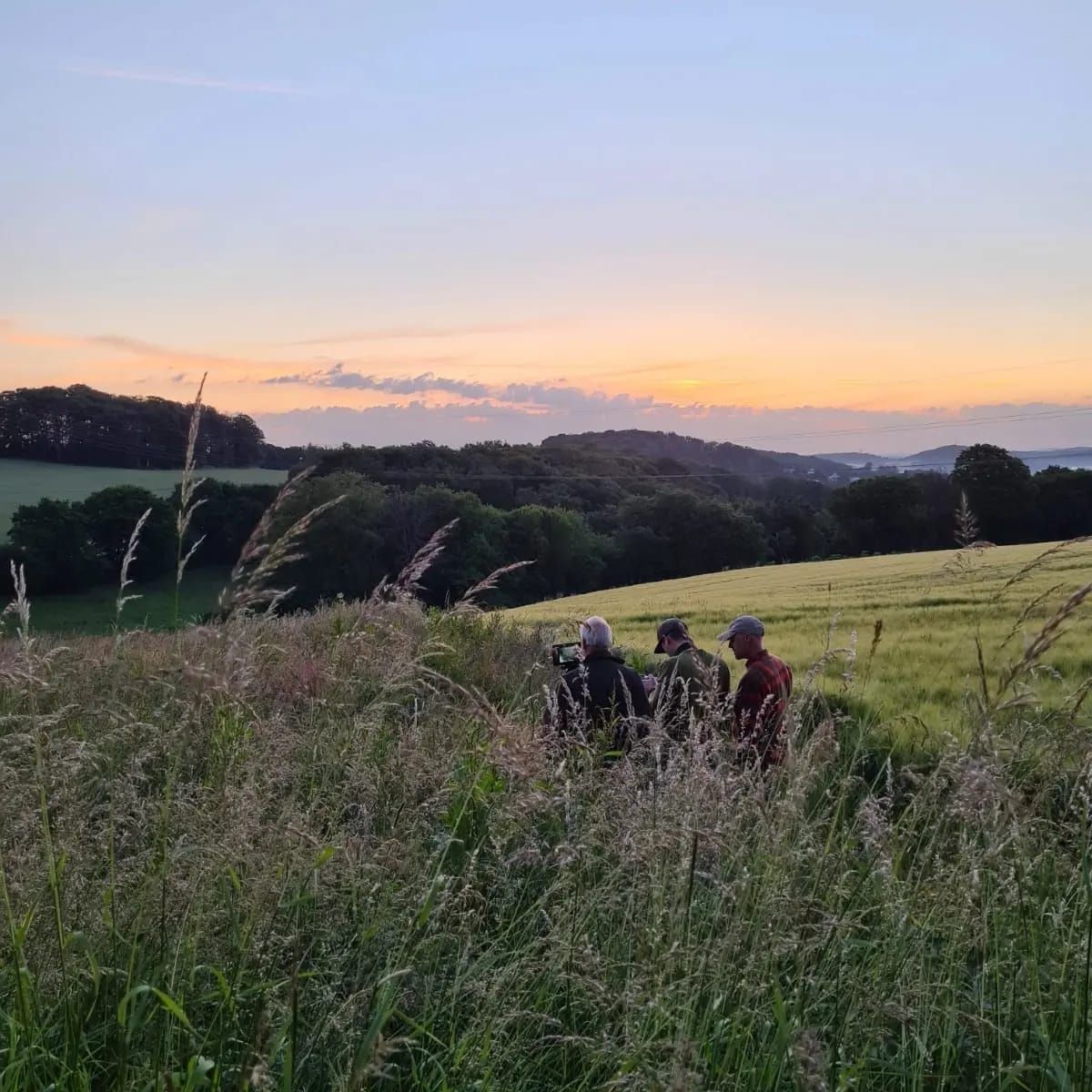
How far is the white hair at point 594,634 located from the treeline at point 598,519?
31.7 m

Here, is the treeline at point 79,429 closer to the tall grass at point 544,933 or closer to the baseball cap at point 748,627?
the baseball cap at point 748,627

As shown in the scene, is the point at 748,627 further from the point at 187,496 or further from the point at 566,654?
the point at 187,496

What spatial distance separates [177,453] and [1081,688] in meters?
2.49

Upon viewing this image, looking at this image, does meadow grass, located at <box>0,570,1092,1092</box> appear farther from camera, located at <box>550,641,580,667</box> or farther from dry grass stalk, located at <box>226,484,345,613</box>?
camera, located at <box>550,641,580,667</box>

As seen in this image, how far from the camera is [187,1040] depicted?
231 centimetres

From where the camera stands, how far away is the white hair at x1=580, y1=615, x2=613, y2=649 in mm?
6613

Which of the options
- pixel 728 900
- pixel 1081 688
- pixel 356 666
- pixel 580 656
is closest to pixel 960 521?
pixel 1081 688

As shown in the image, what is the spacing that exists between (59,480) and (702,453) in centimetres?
5661

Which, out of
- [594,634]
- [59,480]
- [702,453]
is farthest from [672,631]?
[702,453]

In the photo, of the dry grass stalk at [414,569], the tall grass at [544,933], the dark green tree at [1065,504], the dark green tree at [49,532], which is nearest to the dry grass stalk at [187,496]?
the tall grass at [544,933]

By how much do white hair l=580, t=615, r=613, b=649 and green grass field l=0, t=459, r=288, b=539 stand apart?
3975cm

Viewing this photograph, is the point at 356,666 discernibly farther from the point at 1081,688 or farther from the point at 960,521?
the point at 1081,688

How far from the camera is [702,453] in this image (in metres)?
93.8

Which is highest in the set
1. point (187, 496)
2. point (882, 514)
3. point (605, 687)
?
point (882, 514)
